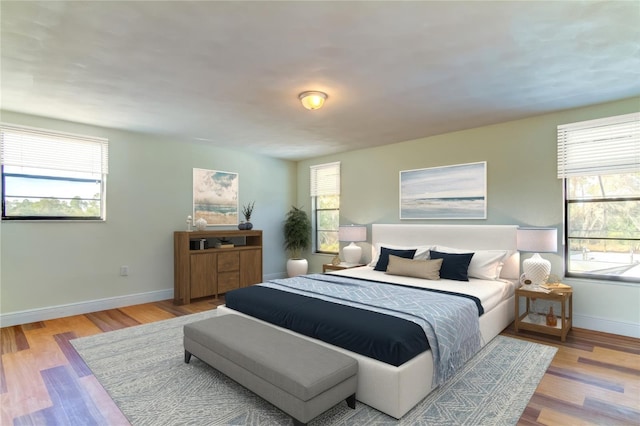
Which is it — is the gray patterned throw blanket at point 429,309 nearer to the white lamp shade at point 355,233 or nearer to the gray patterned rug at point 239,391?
the gray patterned rug at point 239,391

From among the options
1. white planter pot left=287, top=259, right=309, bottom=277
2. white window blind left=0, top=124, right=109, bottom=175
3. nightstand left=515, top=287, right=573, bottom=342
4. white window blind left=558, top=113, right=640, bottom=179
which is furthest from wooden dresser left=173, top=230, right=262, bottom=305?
white window blind left=558, top=113, right=640, bottom=179

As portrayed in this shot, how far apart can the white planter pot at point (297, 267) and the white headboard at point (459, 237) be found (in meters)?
1.60

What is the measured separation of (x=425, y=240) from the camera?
193 inches

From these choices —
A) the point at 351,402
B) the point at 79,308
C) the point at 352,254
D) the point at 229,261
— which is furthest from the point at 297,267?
the point at 351,402

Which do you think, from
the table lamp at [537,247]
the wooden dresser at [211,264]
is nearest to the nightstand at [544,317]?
the table lamp at [537,247]

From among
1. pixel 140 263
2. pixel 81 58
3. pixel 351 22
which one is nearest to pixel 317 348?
pixel 351 22

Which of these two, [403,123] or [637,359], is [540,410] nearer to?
[637,359]

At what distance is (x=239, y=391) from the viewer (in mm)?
2414

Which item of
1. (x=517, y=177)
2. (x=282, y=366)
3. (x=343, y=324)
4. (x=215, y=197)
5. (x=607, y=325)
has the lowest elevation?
(x=607, y=325)

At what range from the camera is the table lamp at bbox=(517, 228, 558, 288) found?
3570mm

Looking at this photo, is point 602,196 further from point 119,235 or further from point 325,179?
point 119,235

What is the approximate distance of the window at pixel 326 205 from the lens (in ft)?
20.9

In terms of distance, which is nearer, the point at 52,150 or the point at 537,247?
the point at 537,247

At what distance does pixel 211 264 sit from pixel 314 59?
3.70 meters
